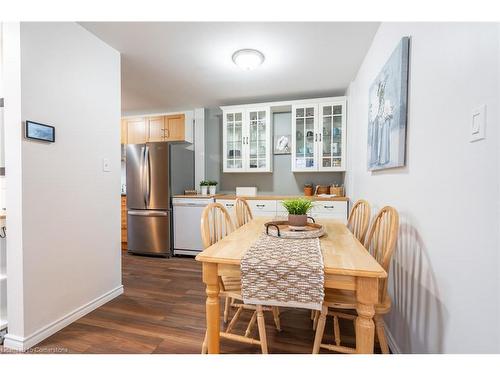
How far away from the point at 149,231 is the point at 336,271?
3021mm

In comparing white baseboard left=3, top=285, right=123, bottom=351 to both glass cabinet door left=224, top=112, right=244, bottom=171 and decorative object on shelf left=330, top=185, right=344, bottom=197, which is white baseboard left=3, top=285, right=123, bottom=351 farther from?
decorative object on shelf left=330, top=185, right=344, bottom=197

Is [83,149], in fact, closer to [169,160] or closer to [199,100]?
[169,160]

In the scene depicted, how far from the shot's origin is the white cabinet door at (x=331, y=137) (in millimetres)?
3230

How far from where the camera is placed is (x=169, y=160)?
3.31 m

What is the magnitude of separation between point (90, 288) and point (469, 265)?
7.93ft

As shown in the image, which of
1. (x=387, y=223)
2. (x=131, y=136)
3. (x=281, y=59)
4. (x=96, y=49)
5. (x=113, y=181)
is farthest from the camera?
(x=131, y=136)

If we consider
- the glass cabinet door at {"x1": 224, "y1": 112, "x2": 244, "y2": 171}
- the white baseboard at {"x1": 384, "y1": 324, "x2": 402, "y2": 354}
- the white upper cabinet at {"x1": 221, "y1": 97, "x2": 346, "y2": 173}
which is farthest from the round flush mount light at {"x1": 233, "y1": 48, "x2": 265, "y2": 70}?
the white baseboard at {"x1": 384, "y1": 324, "x2": 402, "y2": 354}

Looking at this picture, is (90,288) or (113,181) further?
(113,181)

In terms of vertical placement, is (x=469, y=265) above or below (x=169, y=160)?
below

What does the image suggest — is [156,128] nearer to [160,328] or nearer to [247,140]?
[247,140]

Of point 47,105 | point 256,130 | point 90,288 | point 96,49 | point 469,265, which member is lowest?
point 90,288

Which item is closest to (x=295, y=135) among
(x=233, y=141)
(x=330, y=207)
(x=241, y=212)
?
(x=233, y=141)

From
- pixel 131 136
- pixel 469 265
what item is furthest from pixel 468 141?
pixel 131 136

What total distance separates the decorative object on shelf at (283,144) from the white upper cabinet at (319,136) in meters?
0.32
